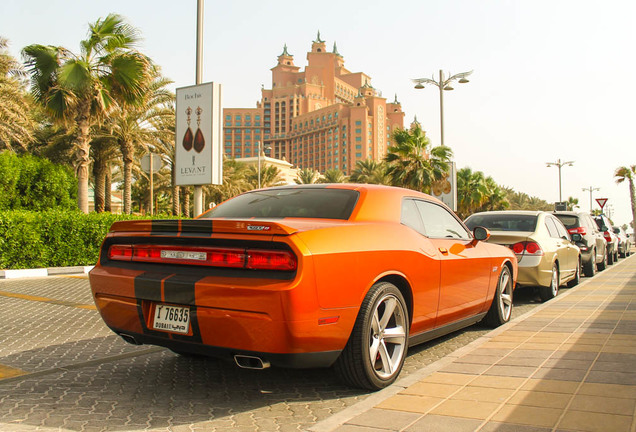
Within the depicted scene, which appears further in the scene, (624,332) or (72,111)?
(72,111)

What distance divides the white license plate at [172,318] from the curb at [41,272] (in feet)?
36.1

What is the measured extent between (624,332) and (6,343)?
6415 mm

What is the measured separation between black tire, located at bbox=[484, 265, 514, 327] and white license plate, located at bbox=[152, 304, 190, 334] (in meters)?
3.94

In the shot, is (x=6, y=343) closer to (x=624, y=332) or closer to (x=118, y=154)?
(x=624, y=332)

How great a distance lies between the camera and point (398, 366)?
160 inches

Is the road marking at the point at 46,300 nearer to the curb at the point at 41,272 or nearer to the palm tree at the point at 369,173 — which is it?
the curb at the point at 41,272

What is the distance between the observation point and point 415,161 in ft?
96.6

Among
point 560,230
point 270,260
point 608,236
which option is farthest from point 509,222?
point 608,236

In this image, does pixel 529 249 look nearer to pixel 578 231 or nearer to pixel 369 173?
pixel 578 231

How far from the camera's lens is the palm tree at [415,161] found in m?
28.7

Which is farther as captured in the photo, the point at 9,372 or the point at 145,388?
the point at 9,372

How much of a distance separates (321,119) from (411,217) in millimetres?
175103

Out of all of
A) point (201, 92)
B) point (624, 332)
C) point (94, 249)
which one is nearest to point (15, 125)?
point (94, 249)

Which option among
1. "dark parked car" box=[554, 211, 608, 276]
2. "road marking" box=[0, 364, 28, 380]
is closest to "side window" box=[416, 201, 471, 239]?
"road marking" box=[0, 364, 28, 380]
